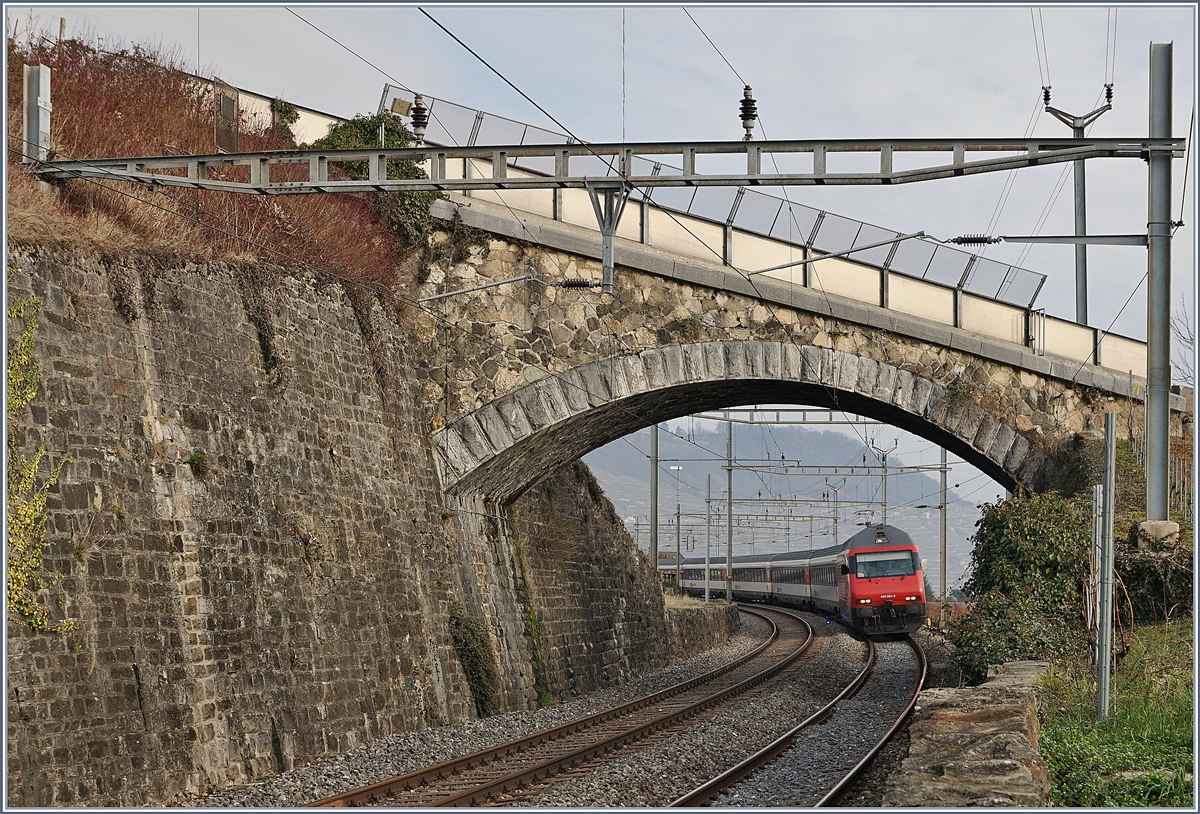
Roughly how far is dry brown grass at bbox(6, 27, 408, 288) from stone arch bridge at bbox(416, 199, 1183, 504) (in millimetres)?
1491

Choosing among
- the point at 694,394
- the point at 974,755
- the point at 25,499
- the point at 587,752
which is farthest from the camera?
the point at 694,394

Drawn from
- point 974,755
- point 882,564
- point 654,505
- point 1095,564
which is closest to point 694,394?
point 1095,564

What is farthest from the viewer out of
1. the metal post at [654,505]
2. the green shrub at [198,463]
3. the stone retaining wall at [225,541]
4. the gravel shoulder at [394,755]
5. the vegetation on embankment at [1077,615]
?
the metal post at [654,505]

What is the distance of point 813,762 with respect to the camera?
1380 centimetres

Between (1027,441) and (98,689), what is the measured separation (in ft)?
47.8

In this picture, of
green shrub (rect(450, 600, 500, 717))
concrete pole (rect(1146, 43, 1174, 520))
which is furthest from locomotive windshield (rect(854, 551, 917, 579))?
green shrub (rect(450, 600, 500, 717))

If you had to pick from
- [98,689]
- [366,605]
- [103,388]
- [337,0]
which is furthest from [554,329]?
[98,689]

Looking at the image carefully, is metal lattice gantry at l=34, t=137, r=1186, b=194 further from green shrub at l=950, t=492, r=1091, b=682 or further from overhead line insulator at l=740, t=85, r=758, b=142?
green shrub at l=950, t=492, r=1091, b=682

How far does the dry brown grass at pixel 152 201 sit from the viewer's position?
1236 centimetres

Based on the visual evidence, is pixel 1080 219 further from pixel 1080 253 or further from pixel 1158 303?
pixel 1158 303

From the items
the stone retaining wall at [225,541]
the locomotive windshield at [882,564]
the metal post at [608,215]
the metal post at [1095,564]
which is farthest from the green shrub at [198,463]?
the locomotive windshield at [882,564]

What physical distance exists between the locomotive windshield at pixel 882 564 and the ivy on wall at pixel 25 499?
25.8 m

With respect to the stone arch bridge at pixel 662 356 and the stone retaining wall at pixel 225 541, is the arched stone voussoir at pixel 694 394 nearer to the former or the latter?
the stone arch bridge at pixel 662 356

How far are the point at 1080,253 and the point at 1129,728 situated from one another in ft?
52.7
